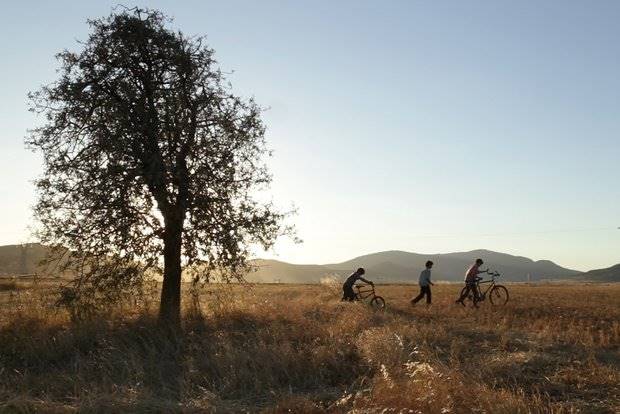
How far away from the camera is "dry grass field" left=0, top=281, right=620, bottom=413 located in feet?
28.8

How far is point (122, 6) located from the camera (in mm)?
17641

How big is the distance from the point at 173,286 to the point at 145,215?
233 cm

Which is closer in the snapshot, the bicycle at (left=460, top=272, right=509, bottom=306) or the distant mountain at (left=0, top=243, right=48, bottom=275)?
the bicycle at (left=460, top=272, right=509, bottom=306)

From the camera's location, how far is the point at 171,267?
1767 cm

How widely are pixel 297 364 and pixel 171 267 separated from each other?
7.78 metres

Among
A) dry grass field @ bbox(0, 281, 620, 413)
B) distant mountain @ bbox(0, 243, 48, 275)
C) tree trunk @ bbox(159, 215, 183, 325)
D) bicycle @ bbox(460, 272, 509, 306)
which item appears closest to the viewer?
dry grass field @ bbox(0, 281, 620, 413)

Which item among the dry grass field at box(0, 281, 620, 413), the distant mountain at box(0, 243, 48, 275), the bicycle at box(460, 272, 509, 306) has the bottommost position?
the dry grass field at box(0, 281, 620, 413)

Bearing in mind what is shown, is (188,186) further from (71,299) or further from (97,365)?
(97,365)

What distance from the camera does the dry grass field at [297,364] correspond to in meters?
8.78

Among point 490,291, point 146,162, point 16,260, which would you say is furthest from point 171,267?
point 16,260

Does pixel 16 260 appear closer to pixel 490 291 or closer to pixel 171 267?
pixel 171 267

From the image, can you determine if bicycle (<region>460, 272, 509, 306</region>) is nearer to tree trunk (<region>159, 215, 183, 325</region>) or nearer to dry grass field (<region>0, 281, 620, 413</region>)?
dry grass field (<region>0, 281, 620, 413</region>)

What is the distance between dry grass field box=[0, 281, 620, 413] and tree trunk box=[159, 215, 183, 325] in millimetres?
663

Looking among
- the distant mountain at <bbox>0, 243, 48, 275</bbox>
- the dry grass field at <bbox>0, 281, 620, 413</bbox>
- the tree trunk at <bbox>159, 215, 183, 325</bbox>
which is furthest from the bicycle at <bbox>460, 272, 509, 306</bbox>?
the distant mountain at <bbox>0, 243, 48, 275</bbox>
